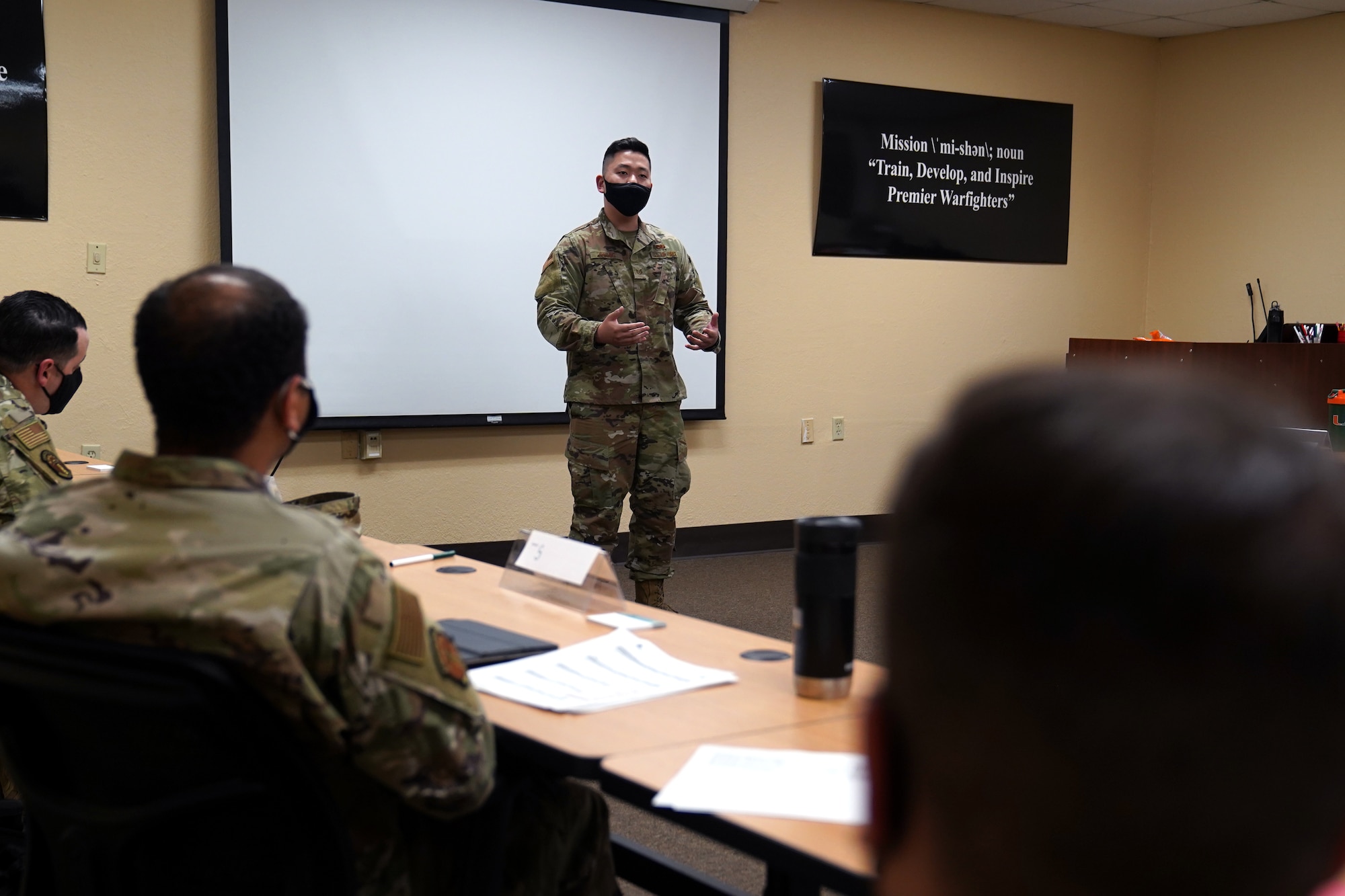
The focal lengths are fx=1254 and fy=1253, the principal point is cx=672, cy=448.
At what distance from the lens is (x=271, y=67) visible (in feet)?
15.1

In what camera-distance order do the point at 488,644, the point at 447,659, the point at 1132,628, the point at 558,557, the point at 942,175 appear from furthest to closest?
the point at 942,175 < the point at 558,557 < the point at 488,644 < the point at 447,659 < the point at 1132,628

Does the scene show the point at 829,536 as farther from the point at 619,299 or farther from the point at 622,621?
the point at 619,299

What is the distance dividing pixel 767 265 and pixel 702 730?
453cm

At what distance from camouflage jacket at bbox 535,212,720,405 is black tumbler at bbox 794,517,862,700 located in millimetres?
2759

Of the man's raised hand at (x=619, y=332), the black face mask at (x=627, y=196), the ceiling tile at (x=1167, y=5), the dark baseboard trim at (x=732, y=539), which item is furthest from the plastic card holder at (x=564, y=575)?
the ceiling tile at (x=1167, y=5)

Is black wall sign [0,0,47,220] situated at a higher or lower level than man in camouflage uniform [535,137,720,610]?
higher

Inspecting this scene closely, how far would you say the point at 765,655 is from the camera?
5.69ft

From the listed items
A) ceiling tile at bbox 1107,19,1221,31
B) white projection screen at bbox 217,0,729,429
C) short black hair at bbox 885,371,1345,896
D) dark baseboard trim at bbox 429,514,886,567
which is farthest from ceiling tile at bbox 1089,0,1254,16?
short black hair at bbox 885,371,1345,896

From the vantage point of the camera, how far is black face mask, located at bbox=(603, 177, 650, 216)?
4.21 metres

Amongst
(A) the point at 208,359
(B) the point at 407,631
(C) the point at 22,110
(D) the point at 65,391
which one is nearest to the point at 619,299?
(D) the point at 65,391

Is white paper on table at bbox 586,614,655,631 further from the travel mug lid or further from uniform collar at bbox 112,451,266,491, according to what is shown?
uniform collar at bbox 112,451,266,491

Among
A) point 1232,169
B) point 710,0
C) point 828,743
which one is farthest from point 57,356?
point 1232,169

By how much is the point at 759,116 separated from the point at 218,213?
240cm

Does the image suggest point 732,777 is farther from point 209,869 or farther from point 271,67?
point 271,67
